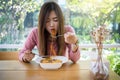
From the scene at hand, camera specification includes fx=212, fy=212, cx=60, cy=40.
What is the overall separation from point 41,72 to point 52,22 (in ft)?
1.92

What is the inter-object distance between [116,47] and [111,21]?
35cm

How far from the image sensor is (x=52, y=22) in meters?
1.85

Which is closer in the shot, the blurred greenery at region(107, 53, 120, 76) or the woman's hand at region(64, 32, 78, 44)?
the woman's hand at region(64, 32, 78, 44)

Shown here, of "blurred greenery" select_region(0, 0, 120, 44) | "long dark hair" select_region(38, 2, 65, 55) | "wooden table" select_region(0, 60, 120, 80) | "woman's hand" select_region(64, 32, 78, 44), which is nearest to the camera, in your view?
"wooden table" select_region(0, 60, 120, 80)

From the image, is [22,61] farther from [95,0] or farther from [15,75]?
[95,0]

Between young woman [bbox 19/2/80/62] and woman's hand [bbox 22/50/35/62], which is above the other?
young woman [bbox 19/2/80/62]

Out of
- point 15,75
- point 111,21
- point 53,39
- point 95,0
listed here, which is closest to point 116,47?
point 111,21

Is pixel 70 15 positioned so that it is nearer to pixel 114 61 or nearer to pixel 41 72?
pixel 114 61

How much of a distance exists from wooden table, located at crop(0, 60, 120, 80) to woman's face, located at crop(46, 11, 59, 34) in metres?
0.38

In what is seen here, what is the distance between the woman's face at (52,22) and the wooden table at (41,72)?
0.38m

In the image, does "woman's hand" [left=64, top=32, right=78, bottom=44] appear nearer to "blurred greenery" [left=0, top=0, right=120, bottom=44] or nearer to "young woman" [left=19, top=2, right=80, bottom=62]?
"young woman" [left=19, top=2, right=80, bottom=62]

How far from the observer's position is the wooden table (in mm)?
1314

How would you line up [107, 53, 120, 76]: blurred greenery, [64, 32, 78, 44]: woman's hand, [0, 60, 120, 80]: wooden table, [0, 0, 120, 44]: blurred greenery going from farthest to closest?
1. [0, 0, 120, 44]: blurred greenery
2. [107, 53, 120, 76]: blurred greenery
3. [64, 32, 78, 44]: woman's hand
4. [0, 60, 120, 80]: wooden table

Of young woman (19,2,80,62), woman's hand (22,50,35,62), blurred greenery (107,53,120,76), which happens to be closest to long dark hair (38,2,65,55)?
young woman (19,2,80,62)
